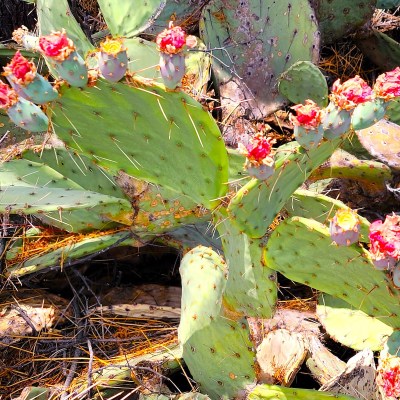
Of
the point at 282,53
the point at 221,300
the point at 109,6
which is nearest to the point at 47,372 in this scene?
the point at 221,300

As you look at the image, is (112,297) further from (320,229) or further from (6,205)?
(320,229)

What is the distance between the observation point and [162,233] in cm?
203

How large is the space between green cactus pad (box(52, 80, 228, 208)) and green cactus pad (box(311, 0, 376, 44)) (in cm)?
125

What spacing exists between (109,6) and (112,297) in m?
0.97

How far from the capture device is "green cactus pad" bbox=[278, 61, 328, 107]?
2100 millimetres

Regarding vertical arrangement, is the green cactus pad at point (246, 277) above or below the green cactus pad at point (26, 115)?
below

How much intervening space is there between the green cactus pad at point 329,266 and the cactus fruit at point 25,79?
0.59m

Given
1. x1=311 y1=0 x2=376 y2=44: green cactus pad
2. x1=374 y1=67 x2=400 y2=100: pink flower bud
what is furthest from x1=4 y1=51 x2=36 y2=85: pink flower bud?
x1=311 y1=0 x2=376 y2=44: green cactus pad

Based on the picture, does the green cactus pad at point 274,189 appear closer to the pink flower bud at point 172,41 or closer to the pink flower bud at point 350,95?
the pink flower bud at point 350,95

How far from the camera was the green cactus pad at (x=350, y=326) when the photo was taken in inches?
69.1

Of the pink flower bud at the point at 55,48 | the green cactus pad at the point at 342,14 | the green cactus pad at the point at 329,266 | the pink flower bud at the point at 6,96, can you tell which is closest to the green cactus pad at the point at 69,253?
the green cactus pad at the point at 329,266

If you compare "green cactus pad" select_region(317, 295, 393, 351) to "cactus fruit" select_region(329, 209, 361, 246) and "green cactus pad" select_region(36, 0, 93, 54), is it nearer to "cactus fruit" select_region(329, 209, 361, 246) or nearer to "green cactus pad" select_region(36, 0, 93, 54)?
"cactus fruit" select_region(329, 209, 361, 246)

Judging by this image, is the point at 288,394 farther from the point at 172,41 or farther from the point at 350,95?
the point at 172,41

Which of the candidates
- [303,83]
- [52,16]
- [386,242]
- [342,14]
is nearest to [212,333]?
[386,242]
